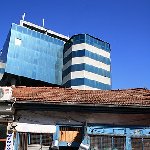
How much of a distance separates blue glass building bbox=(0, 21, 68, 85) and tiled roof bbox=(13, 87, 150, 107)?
43.0m

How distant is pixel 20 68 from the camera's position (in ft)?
206

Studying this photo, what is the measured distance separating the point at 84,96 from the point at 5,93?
435cm

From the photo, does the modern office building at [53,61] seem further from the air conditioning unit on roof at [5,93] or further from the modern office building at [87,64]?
the air conditioning unit on roof at [5,93]

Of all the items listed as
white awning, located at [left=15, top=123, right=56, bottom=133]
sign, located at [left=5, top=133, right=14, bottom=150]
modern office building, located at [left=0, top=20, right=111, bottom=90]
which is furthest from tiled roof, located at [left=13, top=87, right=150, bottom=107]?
modern office building, located at [left=0, top=20, right=111, bottom=90]

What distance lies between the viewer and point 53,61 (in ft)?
226

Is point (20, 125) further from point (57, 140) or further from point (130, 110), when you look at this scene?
point (130, 110)

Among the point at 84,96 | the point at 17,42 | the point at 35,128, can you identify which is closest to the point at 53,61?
the point at 17,42

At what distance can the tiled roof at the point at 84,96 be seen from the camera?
16.8m

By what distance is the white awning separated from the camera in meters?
16.5

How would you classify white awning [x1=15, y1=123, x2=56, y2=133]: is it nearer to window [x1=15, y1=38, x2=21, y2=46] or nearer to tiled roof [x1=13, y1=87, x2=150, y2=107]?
tiled roof [x1=13, y1=87, x2=150, y2=107]

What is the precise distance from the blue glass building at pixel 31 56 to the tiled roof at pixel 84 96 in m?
43.0

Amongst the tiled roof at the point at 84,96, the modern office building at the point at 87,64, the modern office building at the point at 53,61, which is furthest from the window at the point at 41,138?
the modern office building at the point at 87,64

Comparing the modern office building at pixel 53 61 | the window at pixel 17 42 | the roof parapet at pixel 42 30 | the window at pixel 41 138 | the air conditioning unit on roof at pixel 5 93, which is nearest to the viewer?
the window at pixel 41 138

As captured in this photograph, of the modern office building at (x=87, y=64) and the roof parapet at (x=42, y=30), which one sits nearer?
the modern office building at (x=87, y=64)
